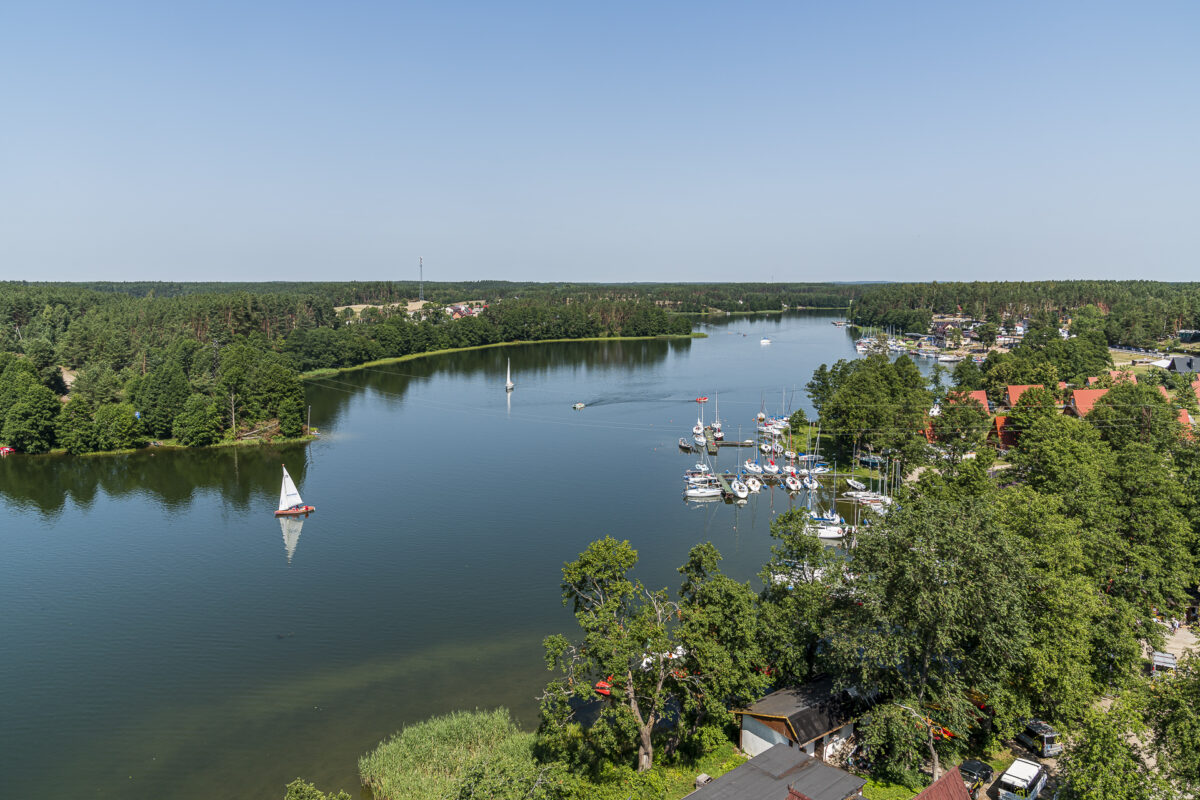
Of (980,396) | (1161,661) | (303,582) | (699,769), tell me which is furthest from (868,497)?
(303,582)

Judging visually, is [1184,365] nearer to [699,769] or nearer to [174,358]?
[699,769]

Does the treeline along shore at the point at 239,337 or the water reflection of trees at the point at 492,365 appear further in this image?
the water reflection of trees at the point at 492,365

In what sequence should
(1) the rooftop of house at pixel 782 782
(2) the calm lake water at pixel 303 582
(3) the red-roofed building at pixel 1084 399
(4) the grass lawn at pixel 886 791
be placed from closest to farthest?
(1) the rooftop of house at pixel 782 782 → (4) the grass lawn at pixel 886 791 → (2) the calm lake water at pixel 303 582 → (3) the red-roofed building at pixel 1084 399

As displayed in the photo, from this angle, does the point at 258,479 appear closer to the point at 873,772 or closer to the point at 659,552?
the point at 659,552

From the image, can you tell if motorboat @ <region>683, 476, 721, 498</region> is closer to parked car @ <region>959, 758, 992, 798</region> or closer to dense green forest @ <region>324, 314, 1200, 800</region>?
dense green forest @ <region>324, 314, 1200, 800</region>

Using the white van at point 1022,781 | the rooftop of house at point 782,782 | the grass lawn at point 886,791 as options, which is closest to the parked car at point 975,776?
the white van at point 1022,781

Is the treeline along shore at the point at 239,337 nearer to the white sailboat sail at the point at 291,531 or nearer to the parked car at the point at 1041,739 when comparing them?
the white sailboat sail at the point at 291,531
